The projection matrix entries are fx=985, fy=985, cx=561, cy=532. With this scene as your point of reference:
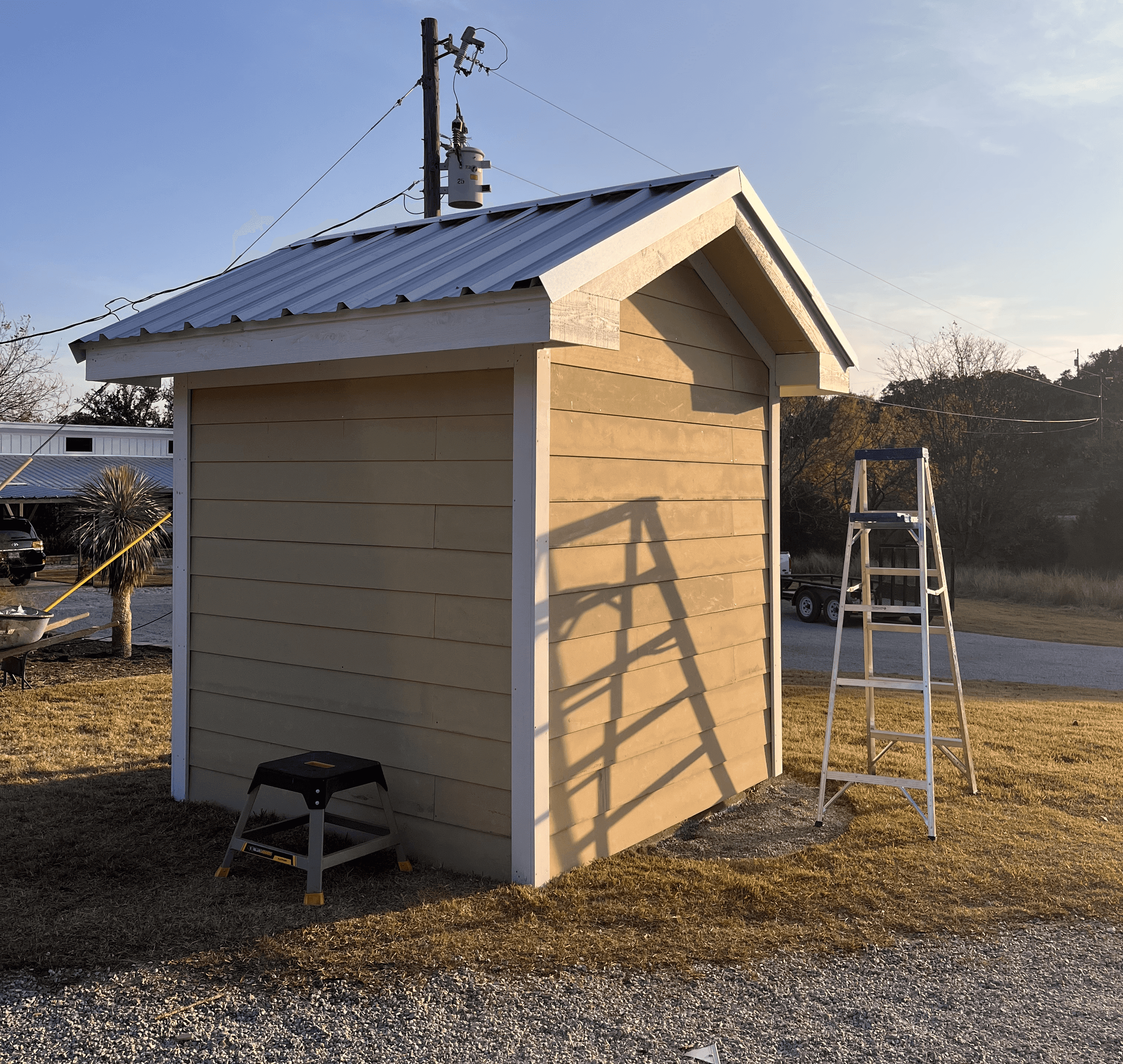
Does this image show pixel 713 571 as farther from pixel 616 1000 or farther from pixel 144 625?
pixel 144 625

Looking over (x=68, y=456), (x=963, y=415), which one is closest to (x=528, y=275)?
(x=68, y=456)

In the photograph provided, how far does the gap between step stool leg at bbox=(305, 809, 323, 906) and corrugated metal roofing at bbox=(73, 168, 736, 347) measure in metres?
2.13

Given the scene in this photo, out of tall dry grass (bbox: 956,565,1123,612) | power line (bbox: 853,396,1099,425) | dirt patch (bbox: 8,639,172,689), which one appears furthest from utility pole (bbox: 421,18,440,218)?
power line (bbox: 853,396,1099,425)

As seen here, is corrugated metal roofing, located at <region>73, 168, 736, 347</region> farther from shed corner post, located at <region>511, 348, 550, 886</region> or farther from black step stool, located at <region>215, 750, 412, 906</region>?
black step stool, located at <region>215, 750, 412, 906</region>

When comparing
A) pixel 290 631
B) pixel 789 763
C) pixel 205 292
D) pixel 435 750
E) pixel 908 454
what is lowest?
pixel 789 763

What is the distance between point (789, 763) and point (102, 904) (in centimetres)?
432

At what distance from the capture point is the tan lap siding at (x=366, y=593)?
14.3ft

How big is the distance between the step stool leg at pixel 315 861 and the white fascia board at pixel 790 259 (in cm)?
362

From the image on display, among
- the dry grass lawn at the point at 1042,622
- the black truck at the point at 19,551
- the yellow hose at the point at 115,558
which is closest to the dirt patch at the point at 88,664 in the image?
the yellow hose at the point at 115,558

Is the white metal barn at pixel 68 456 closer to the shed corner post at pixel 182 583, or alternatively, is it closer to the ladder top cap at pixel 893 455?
the shed corner post at pixel 182 583

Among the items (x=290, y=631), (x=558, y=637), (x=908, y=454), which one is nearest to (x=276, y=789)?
(x=290, y=631)

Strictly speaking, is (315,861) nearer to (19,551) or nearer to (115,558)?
(115,558)

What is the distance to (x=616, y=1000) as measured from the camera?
3.35 meters

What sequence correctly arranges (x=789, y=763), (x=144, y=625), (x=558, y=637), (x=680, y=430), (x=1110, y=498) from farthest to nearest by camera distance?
1. (x=1110, y=498)
2. (x=144, y=625)
3. (x=789, y=763)
4. (x=680, y=430)
5. (x=558, y=637)
